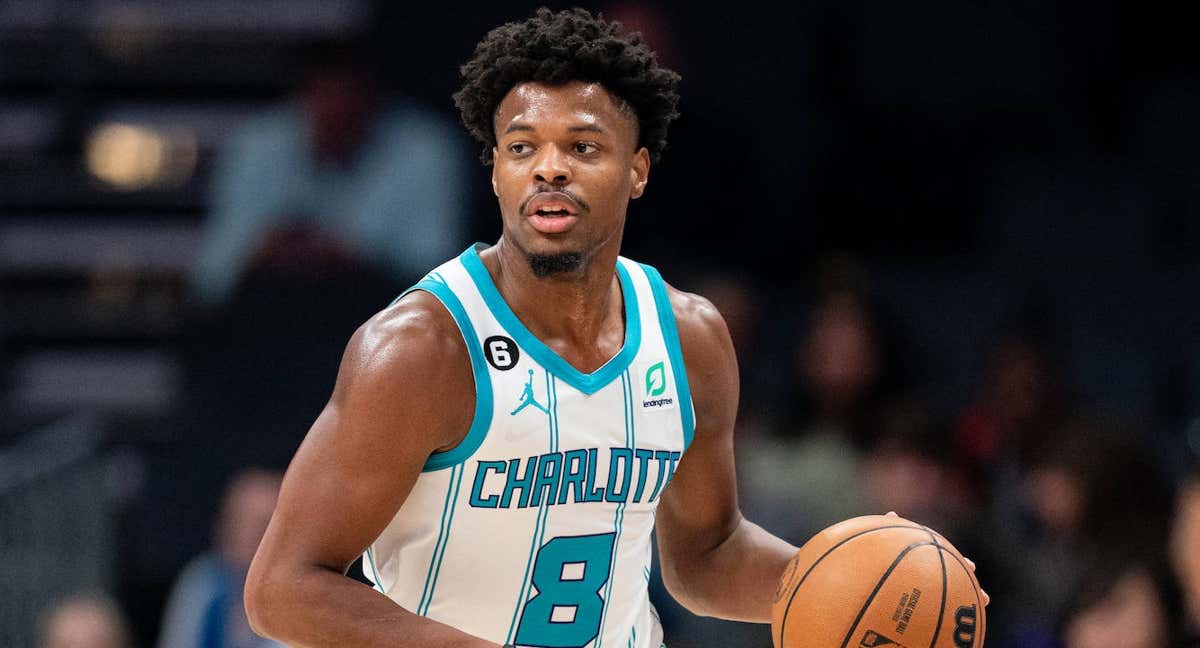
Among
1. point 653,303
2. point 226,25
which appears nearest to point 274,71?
point 226,25

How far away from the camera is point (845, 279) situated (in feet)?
25.2

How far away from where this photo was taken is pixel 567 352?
3754mm

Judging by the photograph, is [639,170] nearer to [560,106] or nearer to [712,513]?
[560,106]

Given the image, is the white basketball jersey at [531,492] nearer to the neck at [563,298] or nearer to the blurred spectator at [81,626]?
the neck at [563,298]

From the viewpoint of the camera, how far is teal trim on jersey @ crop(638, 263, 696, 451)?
3928 millimetres

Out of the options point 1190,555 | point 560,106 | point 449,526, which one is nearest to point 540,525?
point 449,526

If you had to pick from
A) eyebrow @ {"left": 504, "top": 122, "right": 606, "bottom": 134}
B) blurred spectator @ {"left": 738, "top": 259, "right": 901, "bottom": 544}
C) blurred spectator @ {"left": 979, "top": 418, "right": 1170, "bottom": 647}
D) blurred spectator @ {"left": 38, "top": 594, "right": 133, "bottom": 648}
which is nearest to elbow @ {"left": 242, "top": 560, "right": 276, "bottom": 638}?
eyebrow @ {"left": 504, "top": 122, "right": 606, "bottom": 134}

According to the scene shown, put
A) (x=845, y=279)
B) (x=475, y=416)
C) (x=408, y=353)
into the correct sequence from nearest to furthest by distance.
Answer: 1. (x=408, y=353)
2. (x=475, y=416)
3. (x=845, y=279)

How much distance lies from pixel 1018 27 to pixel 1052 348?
240 cm

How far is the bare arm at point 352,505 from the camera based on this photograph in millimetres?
3312

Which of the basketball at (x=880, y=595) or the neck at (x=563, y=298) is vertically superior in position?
the neck at (x=563, y=298)

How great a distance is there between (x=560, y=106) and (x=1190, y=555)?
278cm

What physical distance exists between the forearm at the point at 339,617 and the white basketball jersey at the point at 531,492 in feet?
1.03

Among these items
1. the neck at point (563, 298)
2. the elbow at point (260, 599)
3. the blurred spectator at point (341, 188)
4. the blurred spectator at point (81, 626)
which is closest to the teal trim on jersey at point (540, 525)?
the neck at point (563, 298)
